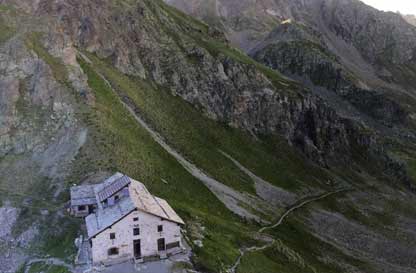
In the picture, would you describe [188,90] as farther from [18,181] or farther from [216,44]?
[18,181]

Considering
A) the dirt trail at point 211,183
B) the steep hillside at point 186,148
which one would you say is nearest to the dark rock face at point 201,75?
the steep hillside at point 186,148

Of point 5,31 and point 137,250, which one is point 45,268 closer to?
point 137,250

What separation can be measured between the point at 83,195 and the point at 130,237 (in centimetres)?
1383

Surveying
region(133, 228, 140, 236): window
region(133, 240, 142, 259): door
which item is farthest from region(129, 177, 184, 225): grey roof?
region(133, 240, 142, 259): door

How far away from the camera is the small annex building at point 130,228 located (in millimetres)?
52562

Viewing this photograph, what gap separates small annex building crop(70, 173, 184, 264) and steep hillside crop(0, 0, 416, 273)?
3.98 metres

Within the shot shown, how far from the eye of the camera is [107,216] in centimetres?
5462

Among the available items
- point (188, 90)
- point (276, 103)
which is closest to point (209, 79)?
point (188, 90)

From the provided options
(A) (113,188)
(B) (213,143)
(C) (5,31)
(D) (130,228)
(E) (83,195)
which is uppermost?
(C) (5,31)

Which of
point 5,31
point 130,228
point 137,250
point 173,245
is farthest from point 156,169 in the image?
point 5,31

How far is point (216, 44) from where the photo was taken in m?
192

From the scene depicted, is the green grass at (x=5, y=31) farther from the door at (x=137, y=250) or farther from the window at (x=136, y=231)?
the door at (x=137, y=250)

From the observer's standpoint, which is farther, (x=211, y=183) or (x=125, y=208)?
(x=211, y=183)

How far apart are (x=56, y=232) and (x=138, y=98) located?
66.0 meters
